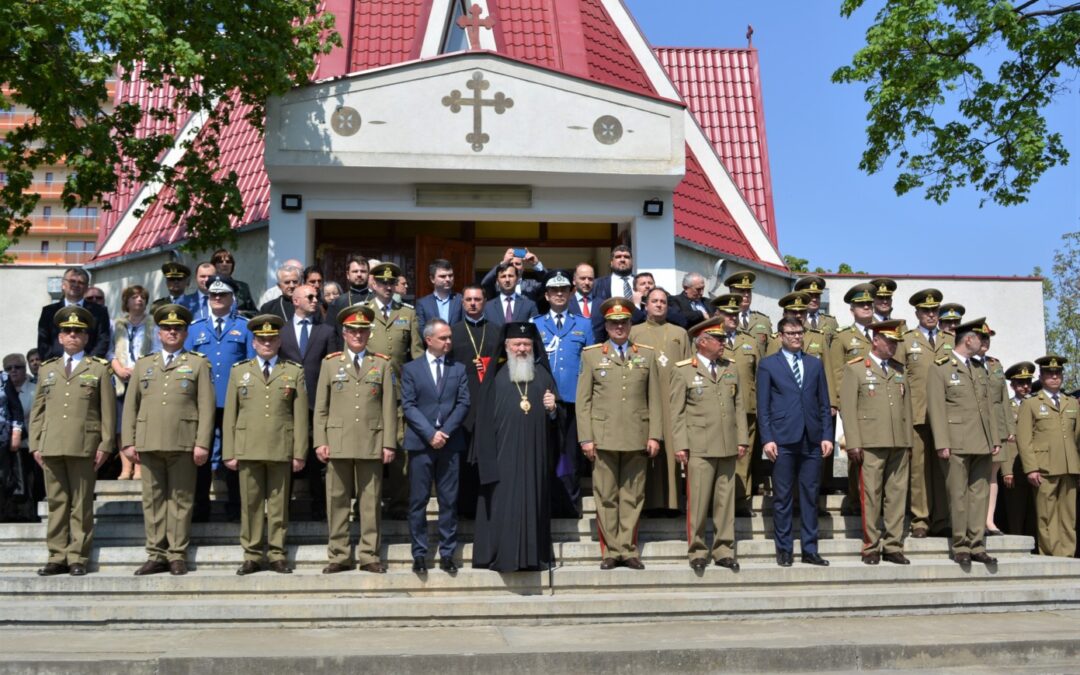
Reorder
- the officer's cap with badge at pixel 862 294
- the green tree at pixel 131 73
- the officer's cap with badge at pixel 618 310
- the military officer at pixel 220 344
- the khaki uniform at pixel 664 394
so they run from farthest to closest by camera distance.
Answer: the green tree at pixel 131 73, the officer's cap with badge at pixel 862 294, the khaki uniform at pixel 664 394, the military officer at pixel 220 344, the officer's cap with badge at pixel 618 310

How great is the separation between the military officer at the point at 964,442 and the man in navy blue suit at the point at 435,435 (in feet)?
13.7

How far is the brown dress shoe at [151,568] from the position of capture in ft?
26.9

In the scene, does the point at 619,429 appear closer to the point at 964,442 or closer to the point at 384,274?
the point at 384,274

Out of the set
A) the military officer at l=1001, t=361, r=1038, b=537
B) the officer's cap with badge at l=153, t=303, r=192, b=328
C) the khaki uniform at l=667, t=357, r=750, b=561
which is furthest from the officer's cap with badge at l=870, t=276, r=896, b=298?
the officer's cap with badge at l=153, t=303, r=192, b=328

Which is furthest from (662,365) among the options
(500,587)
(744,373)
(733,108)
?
(733,108)

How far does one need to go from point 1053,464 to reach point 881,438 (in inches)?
95.4

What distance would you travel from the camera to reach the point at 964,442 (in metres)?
9.29

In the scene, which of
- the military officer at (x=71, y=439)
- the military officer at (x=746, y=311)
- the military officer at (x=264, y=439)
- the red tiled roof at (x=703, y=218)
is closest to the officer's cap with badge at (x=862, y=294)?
the military officer at (x=746, y=311)

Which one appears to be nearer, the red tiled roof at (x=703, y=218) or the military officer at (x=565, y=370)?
the military officer at (x=565, y=370)

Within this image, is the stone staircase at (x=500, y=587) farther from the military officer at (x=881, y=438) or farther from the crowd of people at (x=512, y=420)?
the military officer at (x=881, y=438)

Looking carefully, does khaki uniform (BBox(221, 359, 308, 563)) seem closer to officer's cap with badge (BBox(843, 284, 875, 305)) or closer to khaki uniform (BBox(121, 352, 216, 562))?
khaki uniform (BBox(121, 352, 216, 562))

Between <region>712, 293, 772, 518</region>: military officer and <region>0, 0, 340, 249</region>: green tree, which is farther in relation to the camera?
<region>0, 0, 340, 249</region>: green tree

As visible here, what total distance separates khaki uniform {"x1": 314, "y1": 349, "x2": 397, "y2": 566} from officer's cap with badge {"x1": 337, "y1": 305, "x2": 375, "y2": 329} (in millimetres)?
274

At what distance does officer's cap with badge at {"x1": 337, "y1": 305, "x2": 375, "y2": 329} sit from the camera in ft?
28.6
